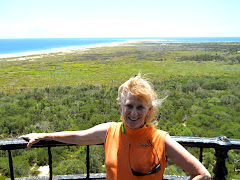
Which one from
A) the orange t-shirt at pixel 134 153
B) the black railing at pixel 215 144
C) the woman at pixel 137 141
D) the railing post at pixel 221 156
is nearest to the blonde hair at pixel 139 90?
the woman at pixel 137 141

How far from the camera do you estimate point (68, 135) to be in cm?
188

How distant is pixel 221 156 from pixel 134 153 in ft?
2.77

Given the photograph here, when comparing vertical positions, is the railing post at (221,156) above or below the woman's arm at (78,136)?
below

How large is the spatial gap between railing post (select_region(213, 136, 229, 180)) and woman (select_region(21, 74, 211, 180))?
0.47 metres

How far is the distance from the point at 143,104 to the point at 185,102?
14710 mm

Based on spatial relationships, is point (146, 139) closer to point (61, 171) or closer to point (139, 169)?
point (139, 169)

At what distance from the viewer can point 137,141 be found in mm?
1663

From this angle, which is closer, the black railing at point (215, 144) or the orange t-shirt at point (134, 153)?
the orange t-shirt at point (134, 153)

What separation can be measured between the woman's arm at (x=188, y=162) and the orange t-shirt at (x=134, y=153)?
0.08 meters

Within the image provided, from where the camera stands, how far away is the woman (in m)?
1.54

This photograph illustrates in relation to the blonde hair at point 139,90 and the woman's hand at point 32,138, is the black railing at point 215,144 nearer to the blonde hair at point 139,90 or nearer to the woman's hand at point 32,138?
the woman's hand at point 32,138

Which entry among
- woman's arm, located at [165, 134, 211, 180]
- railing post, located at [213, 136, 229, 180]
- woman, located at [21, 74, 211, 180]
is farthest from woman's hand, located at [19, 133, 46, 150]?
railing post, located at [213, 136, 229, 180]

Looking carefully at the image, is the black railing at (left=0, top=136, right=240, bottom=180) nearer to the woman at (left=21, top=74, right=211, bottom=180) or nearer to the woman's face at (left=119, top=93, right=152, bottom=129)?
the woman at (left=21, top=74, right=211, bottom=180)

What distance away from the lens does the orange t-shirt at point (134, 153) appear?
5.18ft
